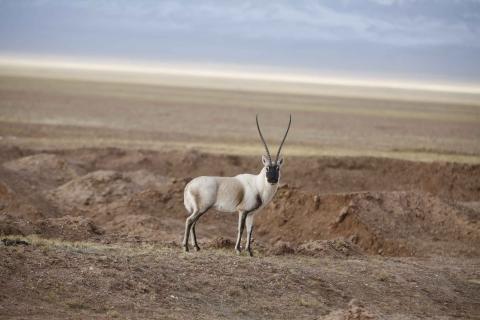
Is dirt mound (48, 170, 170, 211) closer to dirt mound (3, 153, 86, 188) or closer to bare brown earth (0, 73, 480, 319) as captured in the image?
bare brown earth (0, 73, 480, 319)

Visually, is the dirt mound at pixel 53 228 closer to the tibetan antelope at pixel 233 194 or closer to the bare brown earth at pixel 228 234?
the bare brown earth at pixel 228 234

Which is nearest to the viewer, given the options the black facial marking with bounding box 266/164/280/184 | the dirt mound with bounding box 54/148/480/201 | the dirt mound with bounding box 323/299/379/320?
the dirt mound with bounding box 323/299/379/320

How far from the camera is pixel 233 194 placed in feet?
50.8

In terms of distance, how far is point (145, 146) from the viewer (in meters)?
38.1

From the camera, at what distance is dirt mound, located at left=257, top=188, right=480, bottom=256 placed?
2078cm

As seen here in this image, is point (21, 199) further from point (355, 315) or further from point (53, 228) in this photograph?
point (355, 315)

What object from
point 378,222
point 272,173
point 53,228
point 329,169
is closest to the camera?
point 272,173

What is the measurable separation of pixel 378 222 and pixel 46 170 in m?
10.9

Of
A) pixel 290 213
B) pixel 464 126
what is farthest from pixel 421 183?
pixel 464 126

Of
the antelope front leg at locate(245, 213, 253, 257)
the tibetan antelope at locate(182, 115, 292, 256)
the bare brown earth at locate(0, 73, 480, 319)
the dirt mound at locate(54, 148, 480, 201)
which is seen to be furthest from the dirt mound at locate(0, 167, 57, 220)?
the antelope front leg at locate(245, 213, 253, 257)

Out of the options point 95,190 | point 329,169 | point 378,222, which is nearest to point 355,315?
point 378,222

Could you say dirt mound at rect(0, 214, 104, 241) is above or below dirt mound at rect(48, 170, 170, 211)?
above

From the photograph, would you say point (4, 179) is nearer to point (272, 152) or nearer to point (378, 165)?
point (378, 165)

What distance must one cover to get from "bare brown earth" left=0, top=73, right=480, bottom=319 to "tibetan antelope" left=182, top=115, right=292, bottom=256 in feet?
2.20
